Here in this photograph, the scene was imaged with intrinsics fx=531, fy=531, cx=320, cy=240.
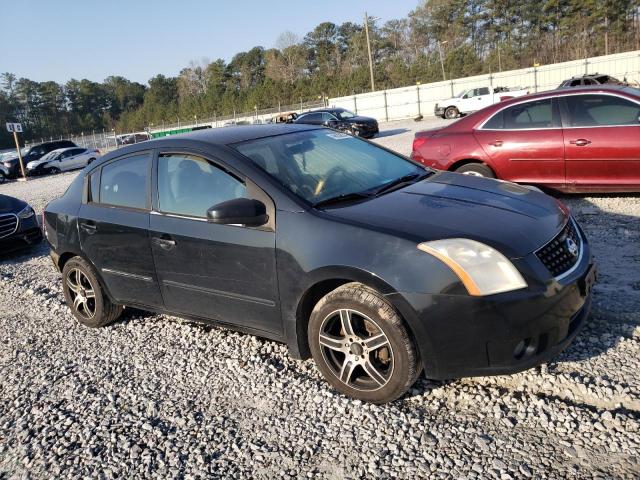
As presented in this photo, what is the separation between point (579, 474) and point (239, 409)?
1834 millimetres

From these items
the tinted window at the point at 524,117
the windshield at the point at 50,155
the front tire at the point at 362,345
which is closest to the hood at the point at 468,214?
the front tire at the point at 362,345

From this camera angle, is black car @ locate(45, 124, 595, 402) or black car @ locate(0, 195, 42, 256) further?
black car @ locate(0, 195, 42, 256)

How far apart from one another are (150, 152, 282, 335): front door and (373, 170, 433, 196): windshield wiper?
0.84 meters

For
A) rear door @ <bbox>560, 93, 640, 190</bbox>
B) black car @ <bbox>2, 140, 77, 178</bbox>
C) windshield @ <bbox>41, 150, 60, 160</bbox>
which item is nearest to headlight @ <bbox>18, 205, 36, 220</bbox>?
rear door @ <bbox>560, 93, 640, 190</bbox>

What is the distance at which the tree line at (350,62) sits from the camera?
Result: 56.1 m

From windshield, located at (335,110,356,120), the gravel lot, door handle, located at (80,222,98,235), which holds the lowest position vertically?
the gravel lot

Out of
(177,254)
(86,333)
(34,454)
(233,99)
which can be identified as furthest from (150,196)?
(233,99)

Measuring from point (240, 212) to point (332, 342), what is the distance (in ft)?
3.12

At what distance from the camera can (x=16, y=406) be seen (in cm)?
355

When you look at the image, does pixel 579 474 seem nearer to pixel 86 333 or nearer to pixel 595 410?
pixel 595 410

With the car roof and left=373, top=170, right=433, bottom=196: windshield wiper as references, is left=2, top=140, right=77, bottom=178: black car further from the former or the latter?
left=373, top=170, right=433, bottom=196: windshield wiper

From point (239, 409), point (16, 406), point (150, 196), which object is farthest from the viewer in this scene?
point (150, 196)

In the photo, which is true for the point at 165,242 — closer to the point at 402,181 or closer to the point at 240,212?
the point at 240,212

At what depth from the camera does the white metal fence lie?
119 ft
